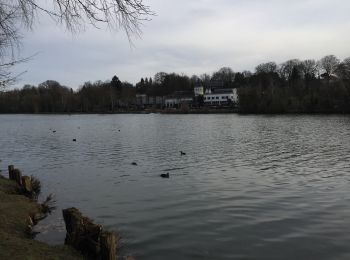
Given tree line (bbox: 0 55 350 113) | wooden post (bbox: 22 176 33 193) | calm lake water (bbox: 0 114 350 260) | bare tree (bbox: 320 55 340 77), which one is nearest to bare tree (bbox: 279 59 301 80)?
tree line (bbox: 0 55 350 113)

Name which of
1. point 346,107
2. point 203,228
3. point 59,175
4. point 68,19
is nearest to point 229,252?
point 203,228

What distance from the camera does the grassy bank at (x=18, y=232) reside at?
10.0 meters

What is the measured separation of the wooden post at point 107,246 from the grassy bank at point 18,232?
34.4 inches

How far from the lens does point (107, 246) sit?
32.1 ft

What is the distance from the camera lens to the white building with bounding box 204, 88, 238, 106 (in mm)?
190087

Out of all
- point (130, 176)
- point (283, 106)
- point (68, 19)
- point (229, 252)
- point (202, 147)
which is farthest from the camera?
point (283, 106)

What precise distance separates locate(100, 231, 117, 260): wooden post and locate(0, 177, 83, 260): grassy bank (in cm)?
87

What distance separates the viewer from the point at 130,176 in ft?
79.8

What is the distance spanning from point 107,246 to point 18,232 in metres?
4.49

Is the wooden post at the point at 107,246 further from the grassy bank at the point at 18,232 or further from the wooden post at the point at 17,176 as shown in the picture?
the wooden post at the point at 17,176

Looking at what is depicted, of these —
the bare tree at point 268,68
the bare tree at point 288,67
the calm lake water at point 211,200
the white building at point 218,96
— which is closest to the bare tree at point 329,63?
the bare tree at point 288,67

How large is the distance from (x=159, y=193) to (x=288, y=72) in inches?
6565

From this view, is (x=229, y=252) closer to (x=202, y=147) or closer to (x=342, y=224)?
(x=342, y=224)

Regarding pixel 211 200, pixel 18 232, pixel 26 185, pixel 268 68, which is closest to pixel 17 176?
pixel 26 185
